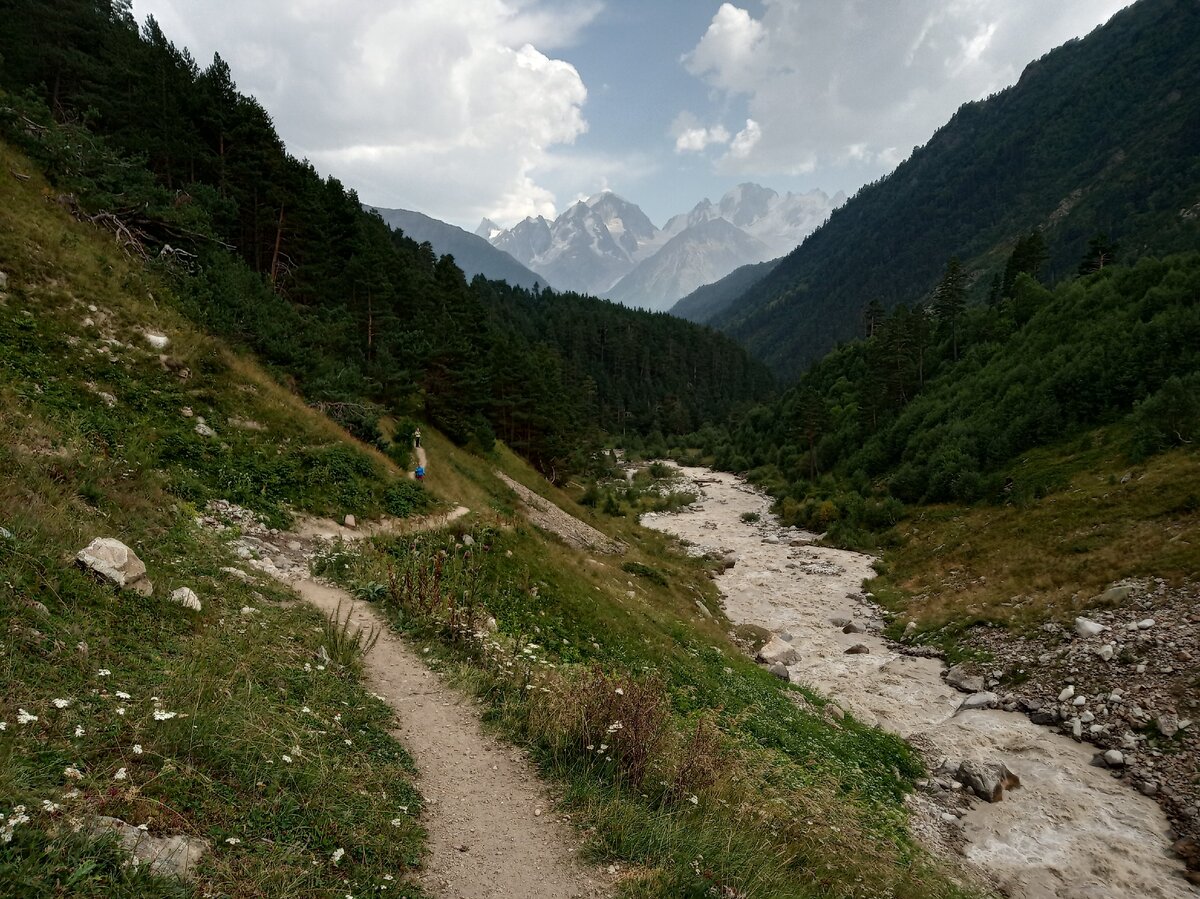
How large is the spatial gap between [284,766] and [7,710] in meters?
2.41

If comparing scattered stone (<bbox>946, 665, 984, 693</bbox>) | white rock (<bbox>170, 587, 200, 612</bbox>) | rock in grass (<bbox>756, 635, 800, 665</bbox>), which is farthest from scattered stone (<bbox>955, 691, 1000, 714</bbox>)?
white rock (<bbox>170, 587, 200, 612</bbox>)

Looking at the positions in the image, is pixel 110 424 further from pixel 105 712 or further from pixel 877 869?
pixel 877 869

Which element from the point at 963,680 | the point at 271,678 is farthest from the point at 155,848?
the point at 963,680

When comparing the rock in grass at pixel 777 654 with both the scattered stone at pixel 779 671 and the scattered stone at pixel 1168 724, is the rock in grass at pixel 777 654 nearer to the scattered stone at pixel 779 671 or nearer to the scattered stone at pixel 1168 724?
the scattered stone at pixel 779 671

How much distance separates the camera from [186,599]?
845cm

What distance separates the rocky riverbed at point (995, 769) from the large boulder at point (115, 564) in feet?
55.0

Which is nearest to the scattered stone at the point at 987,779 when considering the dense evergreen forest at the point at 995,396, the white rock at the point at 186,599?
the white rock at the point at 186,599

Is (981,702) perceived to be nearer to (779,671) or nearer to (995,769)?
(995,769)

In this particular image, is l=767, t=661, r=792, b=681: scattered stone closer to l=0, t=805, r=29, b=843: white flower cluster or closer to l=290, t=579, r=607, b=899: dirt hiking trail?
l=290, t=579, r=607, b=899: dirt hiking trail

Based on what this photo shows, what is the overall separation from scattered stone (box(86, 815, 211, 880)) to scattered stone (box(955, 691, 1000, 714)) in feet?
78.8

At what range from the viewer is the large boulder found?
297 inches

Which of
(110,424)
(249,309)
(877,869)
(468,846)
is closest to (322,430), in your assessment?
(110,424)

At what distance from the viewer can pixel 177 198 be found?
28.5 meters

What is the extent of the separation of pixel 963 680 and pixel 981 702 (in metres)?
2.13
